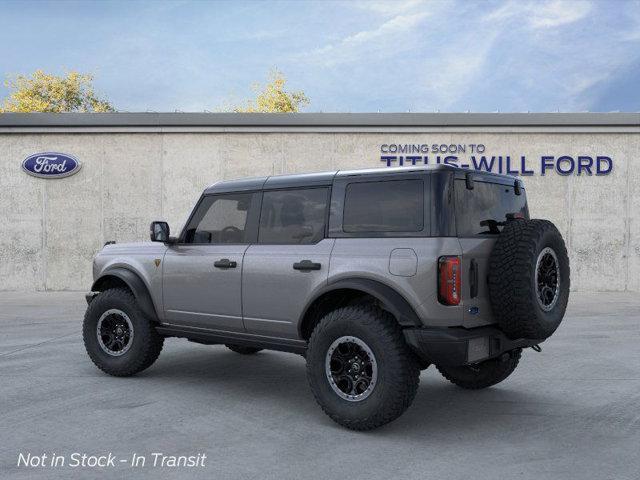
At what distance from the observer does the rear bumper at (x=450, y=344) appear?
13.3 feet

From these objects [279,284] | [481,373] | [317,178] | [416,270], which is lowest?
[481,373]

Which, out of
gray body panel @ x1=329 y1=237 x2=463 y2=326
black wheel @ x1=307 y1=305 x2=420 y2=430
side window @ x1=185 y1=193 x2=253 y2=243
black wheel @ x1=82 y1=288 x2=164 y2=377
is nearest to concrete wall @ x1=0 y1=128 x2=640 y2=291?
black wheel @ x1=82 y1=288 x2=164 y2=377

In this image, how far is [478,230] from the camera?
4.48 meters

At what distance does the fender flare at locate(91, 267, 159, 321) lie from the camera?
5.89m

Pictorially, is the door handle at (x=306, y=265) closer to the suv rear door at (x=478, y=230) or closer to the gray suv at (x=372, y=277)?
the gray suv at (x=372, y=277)

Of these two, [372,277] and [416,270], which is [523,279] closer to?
[416,270]

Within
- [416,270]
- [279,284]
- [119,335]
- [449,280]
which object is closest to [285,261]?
[279,284]

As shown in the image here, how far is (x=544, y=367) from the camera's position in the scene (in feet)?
21.5

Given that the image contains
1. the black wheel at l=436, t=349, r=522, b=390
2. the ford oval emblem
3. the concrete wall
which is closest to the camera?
the black wheel at l=436, t=349, r=522, b=390

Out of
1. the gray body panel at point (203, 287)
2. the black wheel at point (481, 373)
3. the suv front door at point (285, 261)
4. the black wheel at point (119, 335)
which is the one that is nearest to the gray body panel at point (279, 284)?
the suv front door at point (285, 261)

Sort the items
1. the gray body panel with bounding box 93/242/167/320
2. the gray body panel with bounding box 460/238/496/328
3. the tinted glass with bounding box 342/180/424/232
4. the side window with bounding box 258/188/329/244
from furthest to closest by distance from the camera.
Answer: the gray body panel with bounding box 93/242/167/320
the side window with bounding box 258/188/329/244
the tinted glass with bounding box 342/180/424/232
the gray body panel with bounding box 460/238/496/328

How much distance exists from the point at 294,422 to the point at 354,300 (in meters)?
1.03

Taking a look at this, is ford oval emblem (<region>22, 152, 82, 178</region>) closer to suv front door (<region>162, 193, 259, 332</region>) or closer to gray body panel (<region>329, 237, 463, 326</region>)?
suv front door (<region>162, 193, 259, 332</region>)

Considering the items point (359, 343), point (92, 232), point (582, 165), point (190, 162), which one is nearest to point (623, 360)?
point (359, 343)
